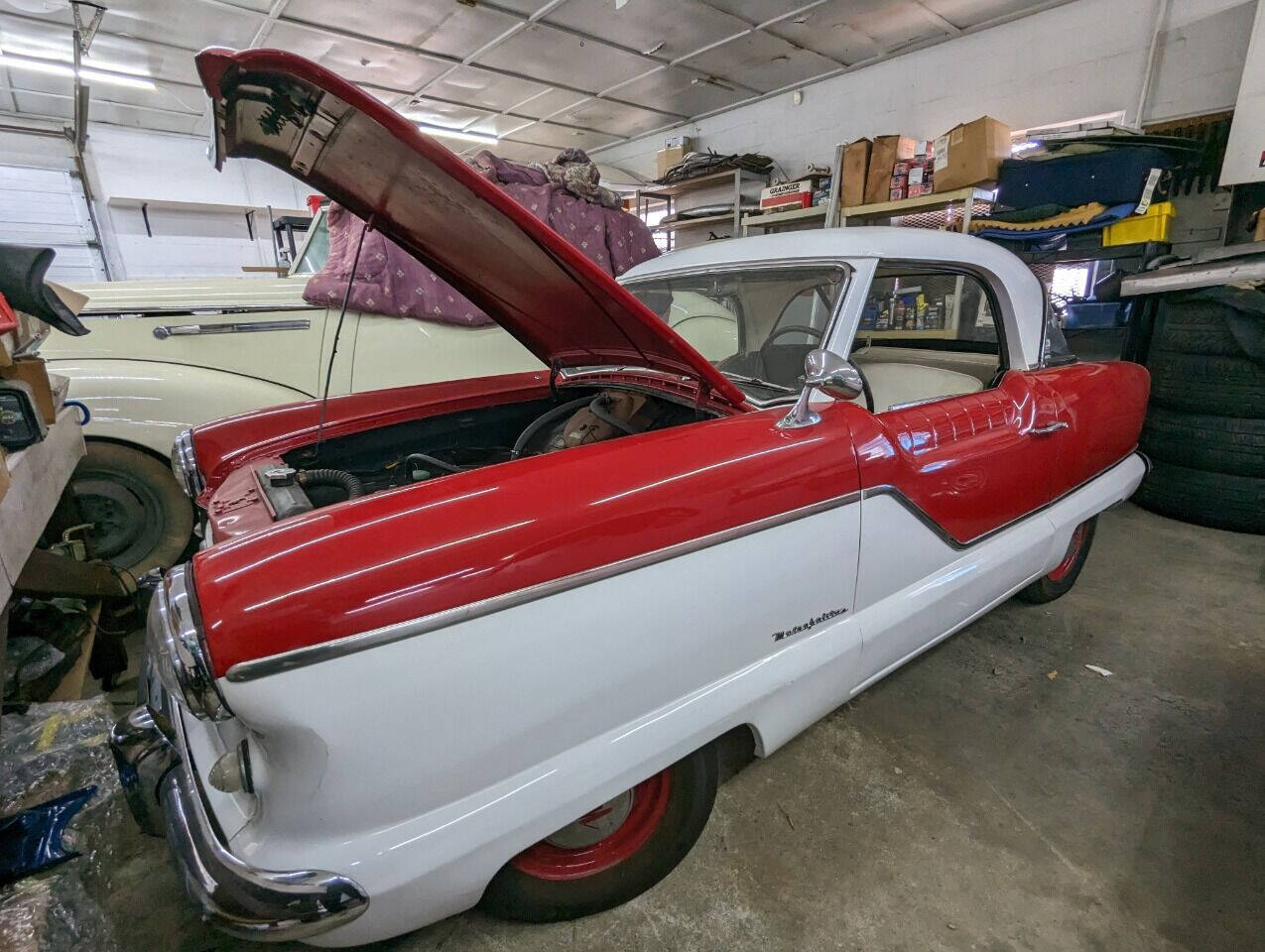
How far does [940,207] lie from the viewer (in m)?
4.55

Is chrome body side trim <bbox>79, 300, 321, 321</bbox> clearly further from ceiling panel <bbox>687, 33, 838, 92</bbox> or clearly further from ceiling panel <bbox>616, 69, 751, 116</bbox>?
ceiling panel <bbox>616, 69, 751, 116</bbox>

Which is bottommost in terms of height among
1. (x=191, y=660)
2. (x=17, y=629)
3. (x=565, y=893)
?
(x=565, y=893)

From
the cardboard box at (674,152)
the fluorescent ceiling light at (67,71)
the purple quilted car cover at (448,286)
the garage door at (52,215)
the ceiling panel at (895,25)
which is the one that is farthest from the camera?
the garage door at (52,215)

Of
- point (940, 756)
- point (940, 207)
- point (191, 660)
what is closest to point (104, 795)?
point (191, 660)

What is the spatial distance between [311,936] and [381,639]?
0.43 meters

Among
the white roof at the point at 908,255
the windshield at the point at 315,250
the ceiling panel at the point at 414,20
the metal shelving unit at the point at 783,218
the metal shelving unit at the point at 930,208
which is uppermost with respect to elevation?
the ceiling panel at the point at 414,20

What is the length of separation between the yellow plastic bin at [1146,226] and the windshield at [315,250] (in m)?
4.70

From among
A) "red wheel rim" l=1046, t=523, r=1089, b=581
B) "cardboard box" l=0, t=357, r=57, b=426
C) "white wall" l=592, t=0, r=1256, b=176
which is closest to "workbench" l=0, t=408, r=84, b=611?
"cardboard box" l=0, t=357, r=57, b=426

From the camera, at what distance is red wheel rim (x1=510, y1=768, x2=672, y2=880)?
1.15 meters

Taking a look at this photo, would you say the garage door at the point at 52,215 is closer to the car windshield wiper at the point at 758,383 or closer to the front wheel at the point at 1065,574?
the car windshield wiper at the point at 758,383

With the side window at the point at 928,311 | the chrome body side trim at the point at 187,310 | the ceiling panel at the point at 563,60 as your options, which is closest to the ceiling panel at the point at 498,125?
the ceiling panel at the point at 563,60

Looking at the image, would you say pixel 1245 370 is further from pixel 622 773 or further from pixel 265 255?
pixel 265 255

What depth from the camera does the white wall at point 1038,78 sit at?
147 inches

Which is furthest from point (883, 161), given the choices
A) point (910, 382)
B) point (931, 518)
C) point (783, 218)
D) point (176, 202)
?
point (176, 202)
